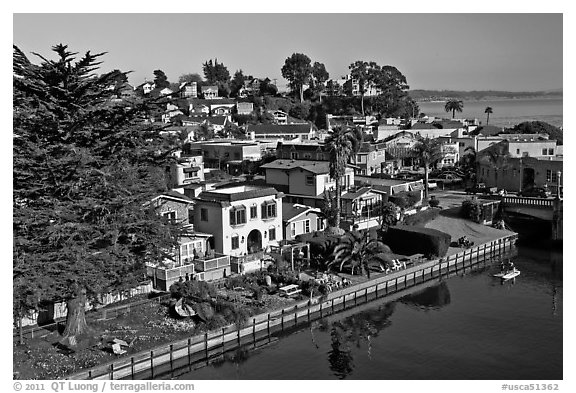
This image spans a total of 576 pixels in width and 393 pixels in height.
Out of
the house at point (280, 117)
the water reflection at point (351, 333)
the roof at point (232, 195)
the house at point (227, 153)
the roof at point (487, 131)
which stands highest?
the house at point (280, 117)

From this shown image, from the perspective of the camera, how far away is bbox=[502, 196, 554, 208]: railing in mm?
57375

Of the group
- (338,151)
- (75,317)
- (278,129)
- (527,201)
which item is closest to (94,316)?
(75,317)

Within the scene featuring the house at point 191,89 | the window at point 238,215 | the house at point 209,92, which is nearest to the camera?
the window at point 238,215

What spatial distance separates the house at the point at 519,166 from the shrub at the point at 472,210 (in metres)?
9.30

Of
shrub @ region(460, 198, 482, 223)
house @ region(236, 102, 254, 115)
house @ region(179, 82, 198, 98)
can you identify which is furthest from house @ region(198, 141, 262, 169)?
house @ region(179, 82, 198, 98)

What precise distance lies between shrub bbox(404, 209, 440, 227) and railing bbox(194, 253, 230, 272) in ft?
60.3

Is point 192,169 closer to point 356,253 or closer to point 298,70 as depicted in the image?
point 356,253

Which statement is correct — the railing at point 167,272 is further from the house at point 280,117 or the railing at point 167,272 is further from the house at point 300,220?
the house at point 280,117

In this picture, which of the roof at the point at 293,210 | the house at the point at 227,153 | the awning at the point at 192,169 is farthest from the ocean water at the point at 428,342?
the house at the point at 227,153

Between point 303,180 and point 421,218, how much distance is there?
31.4 ft

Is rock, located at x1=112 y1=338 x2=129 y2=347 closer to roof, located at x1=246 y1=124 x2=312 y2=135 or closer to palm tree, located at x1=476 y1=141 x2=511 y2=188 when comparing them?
palm tree, located at x1=476 y1=141 x2=511 y2=188

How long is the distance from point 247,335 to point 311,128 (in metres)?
75.9

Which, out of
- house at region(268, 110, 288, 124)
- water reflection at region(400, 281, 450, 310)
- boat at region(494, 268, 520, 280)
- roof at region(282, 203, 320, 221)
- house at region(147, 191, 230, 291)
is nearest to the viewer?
house at region(147, 191, 230, 291)

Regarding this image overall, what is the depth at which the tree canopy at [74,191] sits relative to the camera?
28.5 meters
